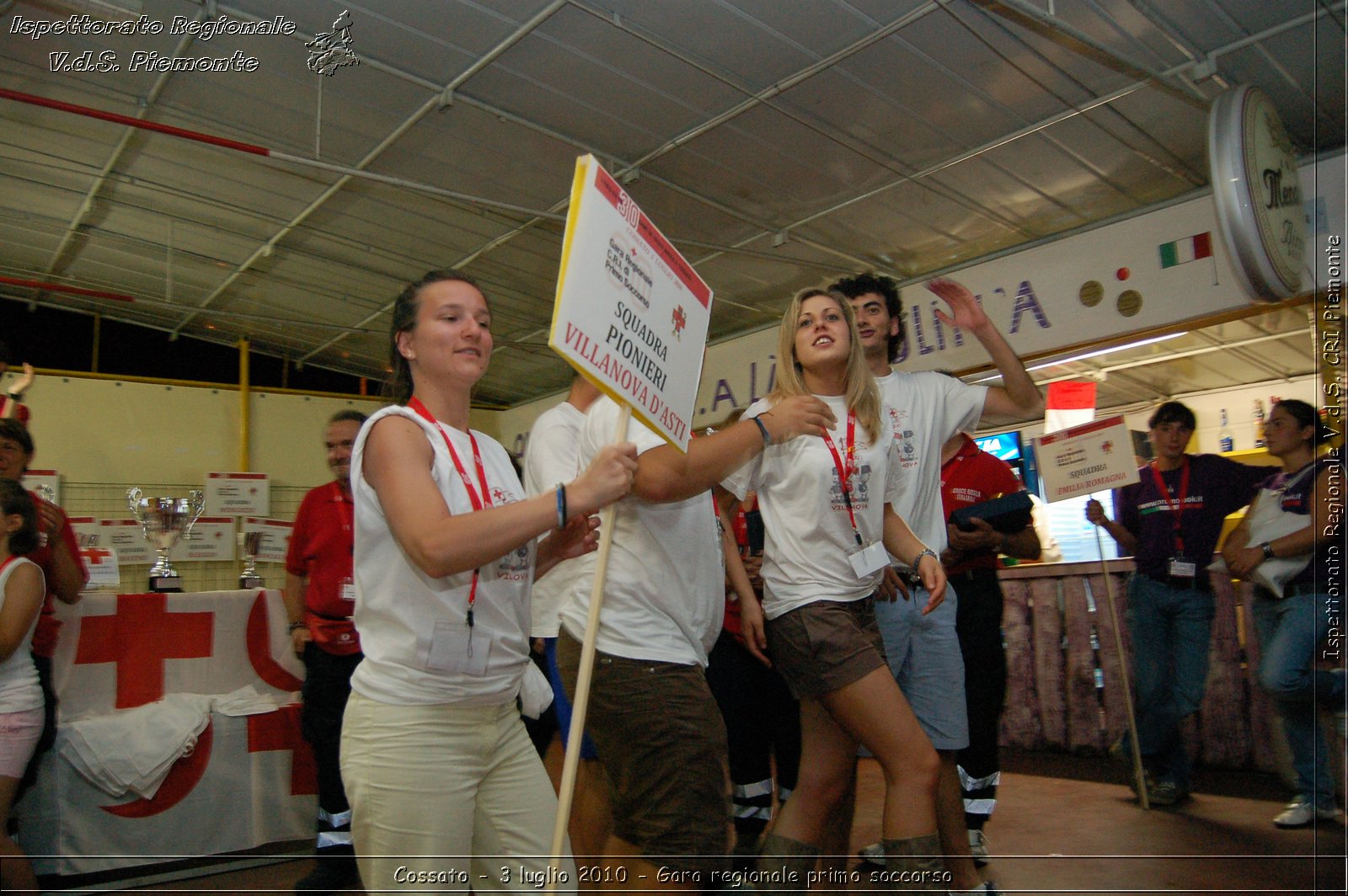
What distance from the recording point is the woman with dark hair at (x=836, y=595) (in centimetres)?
192

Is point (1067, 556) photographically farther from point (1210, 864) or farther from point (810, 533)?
point (810, 533)

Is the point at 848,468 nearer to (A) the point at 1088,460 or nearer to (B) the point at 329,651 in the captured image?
(B) the point at 329,651

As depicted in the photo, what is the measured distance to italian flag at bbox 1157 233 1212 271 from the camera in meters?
5.25

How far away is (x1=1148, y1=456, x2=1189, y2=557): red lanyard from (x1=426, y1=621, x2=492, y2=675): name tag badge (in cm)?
401

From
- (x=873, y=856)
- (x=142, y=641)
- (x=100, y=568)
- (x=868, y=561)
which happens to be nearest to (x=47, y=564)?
(x=142, y=641)

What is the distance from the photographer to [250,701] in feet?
12.5

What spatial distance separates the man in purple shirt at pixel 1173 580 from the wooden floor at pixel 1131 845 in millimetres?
292

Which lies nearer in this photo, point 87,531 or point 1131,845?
point 1131,845

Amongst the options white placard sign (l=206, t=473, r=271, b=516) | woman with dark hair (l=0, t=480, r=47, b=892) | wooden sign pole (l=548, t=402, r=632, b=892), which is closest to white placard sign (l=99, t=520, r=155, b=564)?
white placard sign (l=206, t=473, r=271, b=516)

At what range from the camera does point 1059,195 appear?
596 centimetres

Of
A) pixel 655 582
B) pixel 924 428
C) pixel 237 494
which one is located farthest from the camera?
pixel 237 494

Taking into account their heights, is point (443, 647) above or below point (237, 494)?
below

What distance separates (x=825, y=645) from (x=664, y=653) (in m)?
0.45

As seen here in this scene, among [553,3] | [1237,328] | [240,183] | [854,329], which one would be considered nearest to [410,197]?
[240,183]
